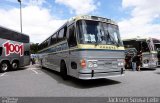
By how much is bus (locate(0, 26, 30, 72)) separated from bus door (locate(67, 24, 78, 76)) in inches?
376

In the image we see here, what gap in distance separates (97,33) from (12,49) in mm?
11942

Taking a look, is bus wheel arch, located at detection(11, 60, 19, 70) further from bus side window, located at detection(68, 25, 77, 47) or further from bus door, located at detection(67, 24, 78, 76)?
bus side window, located at detection(68, 25, 77, 47)

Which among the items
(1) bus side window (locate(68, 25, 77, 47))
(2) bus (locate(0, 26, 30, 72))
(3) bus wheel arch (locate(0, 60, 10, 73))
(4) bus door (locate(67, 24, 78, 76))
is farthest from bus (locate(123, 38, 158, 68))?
(3) bus wheel arch (locate(0, 60, 10, 73))

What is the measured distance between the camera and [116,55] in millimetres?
9484

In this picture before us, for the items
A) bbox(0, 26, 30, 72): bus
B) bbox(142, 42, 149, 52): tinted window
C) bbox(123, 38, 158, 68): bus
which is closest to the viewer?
bbox(123, 38, 158, 68): bus

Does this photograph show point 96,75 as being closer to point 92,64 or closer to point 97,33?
point 92,64

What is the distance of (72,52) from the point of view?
31.9 ft

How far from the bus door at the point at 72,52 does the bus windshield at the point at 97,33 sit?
20.2 inches

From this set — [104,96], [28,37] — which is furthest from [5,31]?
[104,96]

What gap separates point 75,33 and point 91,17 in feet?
3.48

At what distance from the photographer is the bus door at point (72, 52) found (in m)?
9.33

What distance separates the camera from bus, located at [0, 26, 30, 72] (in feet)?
58.7

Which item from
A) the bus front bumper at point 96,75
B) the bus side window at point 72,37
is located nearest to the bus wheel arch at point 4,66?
the bus side window at point 72,37

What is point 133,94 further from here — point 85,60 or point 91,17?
point 91,17
